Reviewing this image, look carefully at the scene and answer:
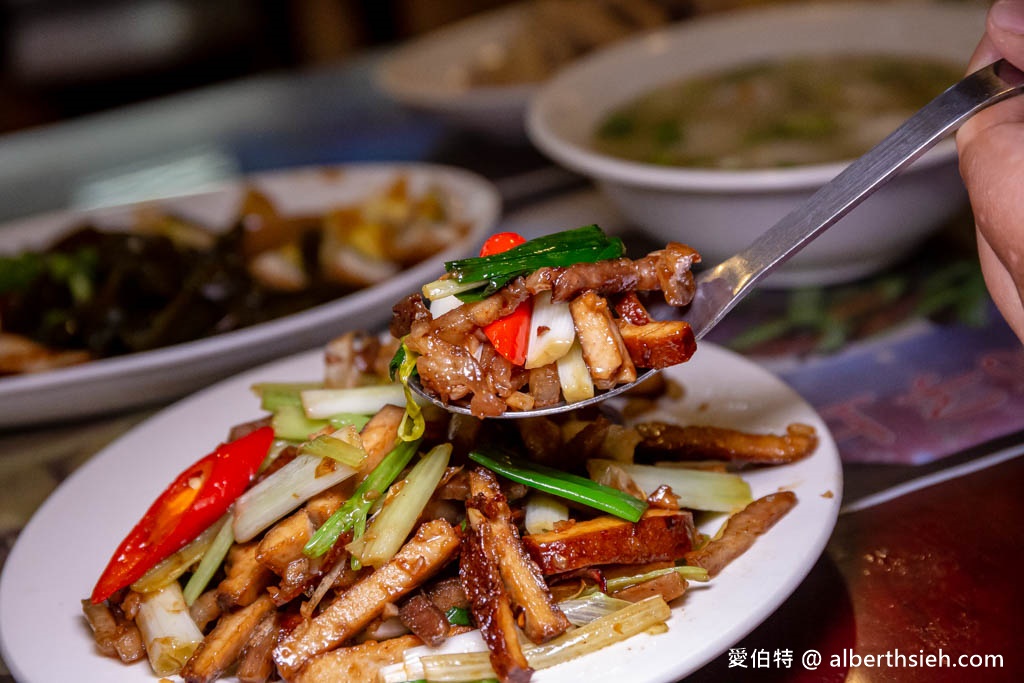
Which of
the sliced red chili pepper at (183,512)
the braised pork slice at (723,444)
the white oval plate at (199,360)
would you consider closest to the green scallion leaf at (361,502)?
the sliced red chili pepper at (183,512)

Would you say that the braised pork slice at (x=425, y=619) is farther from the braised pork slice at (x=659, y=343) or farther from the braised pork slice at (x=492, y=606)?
the braised pork slice at (x=659, y=343)

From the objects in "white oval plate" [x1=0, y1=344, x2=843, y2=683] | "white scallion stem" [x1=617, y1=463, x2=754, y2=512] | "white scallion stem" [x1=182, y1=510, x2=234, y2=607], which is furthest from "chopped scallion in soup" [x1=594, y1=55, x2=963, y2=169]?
"white scallion stem" [x1=182, y1=510, x2=234, y2=607]

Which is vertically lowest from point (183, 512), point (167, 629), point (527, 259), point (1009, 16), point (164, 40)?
point (164, 40)

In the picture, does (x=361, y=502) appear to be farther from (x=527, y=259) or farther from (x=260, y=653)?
(x=527, y=259)

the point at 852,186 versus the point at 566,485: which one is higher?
the point at 852,186

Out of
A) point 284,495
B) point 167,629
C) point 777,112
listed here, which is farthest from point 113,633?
point 777,112

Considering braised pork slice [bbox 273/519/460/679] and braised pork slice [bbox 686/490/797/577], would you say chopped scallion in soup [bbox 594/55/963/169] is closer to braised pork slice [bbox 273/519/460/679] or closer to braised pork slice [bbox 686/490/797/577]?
braised pork slice [bbox 686/490/797/577]
